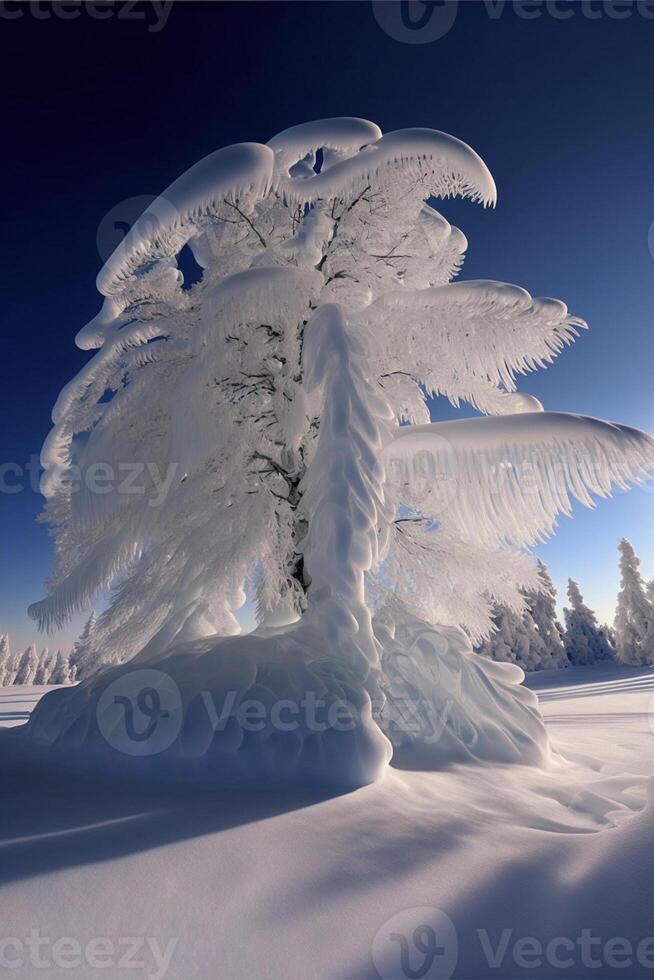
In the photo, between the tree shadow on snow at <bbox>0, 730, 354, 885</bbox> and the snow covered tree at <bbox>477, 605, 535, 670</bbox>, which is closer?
the tree shadow on snow at <bbox>0, 730, 354, 885</bbox>

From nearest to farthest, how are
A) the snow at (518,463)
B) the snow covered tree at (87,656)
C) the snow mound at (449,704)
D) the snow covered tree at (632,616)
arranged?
the snow at (518,463)
the snow mound at (449,704)
the snow covered tree at (87,656)
the snow covered tree at (632,616)

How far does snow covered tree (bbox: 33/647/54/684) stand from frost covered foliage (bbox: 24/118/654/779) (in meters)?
57.8

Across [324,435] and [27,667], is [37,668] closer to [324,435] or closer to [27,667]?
A: [27,667]

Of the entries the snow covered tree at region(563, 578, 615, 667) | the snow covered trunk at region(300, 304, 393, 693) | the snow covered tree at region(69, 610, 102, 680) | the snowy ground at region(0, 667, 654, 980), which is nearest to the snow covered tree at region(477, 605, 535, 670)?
the snow covered tree at region(563, 578, 615, 667)

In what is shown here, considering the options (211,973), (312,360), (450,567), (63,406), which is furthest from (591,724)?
(63,406)

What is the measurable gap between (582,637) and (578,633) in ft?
1.17

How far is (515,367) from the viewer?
16.7 ft

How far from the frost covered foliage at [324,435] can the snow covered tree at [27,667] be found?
2232 inches

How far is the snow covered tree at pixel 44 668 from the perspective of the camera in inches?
2090

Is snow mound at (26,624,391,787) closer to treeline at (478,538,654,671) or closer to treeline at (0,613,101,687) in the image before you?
treeline at (478,538,654,671)

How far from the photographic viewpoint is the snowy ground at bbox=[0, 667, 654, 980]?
5.37 ft

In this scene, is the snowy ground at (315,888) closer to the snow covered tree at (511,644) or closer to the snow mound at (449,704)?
the snow mound at (449,704)

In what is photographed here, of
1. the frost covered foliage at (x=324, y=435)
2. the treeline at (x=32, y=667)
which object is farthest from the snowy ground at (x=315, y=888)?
the treeline at (x=32, y=667)

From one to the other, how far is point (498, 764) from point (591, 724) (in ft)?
15.4
